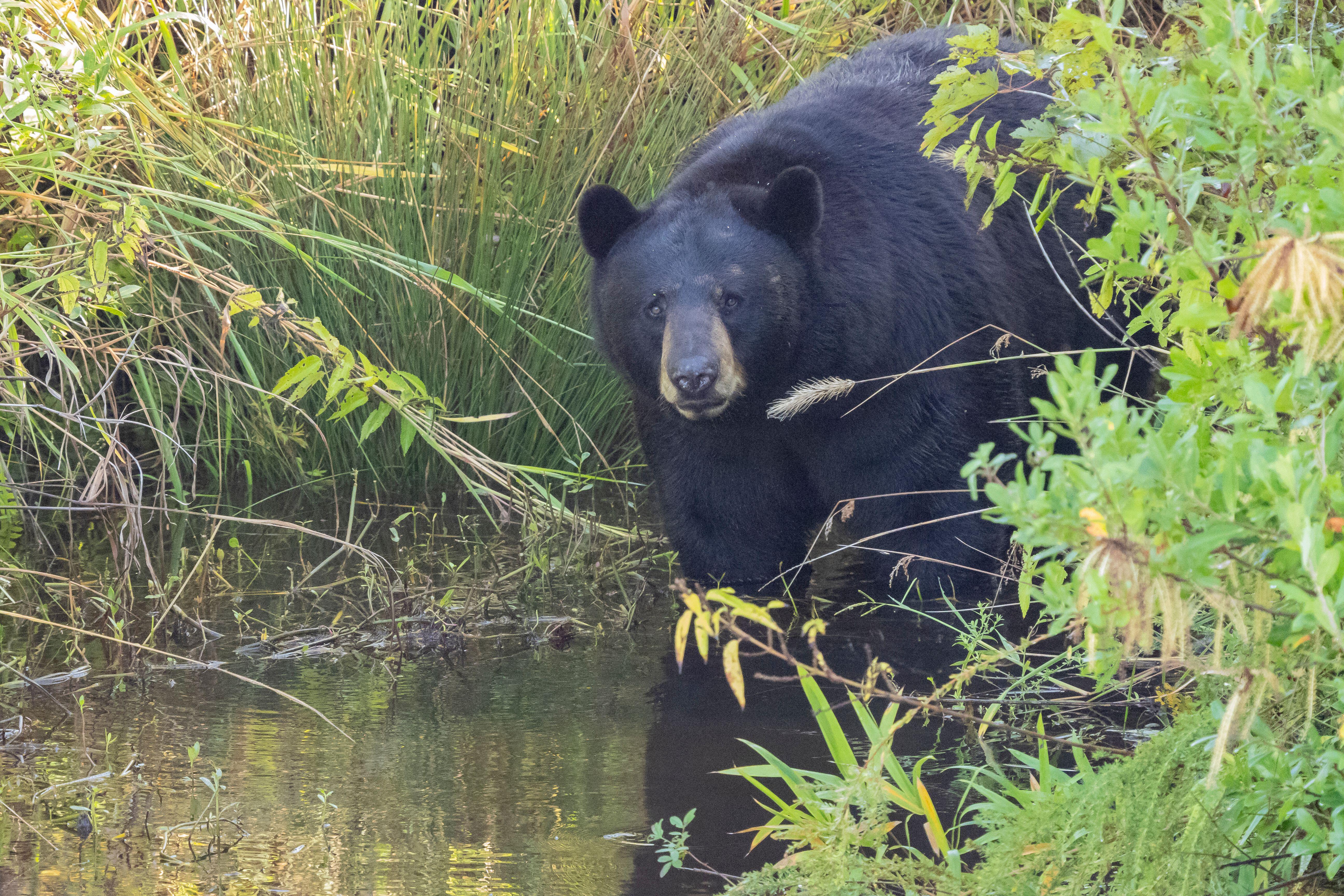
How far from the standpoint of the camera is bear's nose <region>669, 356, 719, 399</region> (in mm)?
4082

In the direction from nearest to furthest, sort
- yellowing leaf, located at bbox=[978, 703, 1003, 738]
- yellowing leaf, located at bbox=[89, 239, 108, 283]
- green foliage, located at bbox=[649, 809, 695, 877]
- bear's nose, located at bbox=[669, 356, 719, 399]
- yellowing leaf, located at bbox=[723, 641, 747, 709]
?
1. yellowing leaf, located at bbox=[723, 641, 747, 709]
2. green foliage, located at bbox=[649, 809, 695, 877]
3. yellowing leaf, located at bbox=[978, 703, 1003, 738]
4. yellowing leaf, located at bbox=[89, 239, 108, 283]
5. bear's nose, located at bbox=[669, 356, 719, 399]

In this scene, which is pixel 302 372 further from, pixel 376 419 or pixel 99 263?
pixel 99 263

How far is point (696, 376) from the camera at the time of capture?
4086 mm

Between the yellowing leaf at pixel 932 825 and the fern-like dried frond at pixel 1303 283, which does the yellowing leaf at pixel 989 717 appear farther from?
the fern-like dried frond at pixel 1303 283

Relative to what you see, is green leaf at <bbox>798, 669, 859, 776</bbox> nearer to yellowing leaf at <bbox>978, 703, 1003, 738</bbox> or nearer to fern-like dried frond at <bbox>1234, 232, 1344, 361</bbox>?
yellowing leaf at <bbox>978, 703, 1003, 738</bbox>

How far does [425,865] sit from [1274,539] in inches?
62.8

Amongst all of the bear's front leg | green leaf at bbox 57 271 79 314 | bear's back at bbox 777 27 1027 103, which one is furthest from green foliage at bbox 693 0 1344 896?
bear's back at bbox 777 27 1027 103

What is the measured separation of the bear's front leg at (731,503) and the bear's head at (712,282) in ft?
0.79

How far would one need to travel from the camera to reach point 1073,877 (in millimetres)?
2012

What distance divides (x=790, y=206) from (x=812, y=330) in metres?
0.39

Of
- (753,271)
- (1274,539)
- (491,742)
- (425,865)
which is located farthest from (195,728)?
(1274,539)

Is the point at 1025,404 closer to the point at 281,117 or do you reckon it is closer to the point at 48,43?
the point at 281,117

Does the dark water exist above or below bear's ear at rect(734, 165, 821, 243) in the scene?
below

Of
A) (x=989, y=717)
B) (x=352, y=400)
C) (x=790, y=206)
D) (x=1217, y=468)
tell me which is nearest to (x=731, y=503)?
(x=790, y=206)
